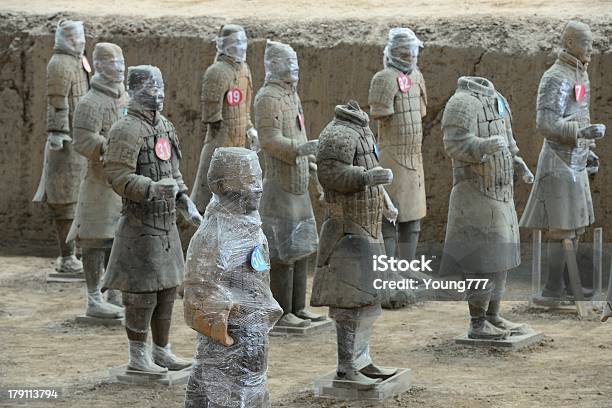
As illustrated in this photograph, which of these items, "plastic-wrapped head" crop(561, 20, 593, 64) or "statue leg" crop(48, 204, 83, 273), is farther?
"statue leg" crop(48, 204, 83, 273)

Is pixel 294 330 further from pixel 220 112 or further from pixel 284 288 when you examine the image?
pixel 220 112

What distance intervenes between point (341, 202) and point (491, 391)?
1370 mm

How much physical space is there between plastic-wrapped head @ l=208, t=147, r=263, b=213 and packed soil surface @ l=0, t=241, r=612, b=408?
1882mm

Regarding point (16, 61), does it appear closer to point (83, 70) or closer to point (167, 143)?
point (83, 70)

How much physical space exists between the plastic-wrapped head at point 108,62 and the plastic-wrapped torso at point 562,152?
9.29ft

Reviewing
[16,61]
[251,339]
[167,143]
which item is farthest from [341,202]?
[16,61]

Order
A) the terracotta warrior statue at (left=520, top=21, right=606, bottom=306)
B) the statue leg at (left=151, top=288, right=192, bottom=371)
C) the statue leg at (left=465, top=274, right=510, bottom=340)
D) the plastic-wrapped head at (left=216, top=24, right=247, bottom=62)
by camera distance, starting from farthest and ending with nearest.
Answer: the plastic-wrapped head at (left=216, top=24, right=247, bottom=62), the terracotta warrior statue at (left=520, top=21, right=606, bottom=306), the statue leg at (left=465, top=274, right=510, bottom=340), the statue leg at (left=151, top=288, right=192, bottom=371)

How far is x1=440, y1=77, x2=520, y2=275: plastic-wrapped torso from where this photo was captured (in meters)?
8.21

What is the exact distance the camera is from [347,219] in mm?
7297

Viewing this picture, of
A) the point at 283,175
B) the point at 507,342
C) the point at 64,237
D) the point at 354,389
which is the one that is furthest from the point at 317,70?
the point at 354,389

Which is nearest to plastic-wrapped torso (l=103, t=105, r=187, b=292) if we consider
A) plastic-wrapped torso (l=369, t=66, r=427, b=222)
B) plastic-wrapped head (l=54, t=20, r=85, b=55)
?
plastic-wrapped torso (l=369, t=66, r=427, b=222)

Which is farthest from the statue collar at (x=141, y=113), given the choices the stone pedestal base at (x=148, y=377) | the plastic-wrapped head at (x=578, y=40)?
the plastic-wrapped head at (x=578, y=40)

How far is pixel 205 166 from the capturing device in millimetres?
10312

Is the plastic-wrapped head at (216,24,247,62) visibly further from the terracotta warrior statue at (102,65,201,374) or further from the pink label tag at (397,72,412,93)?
the terracotta warrior statue at (102,65,201,374)
